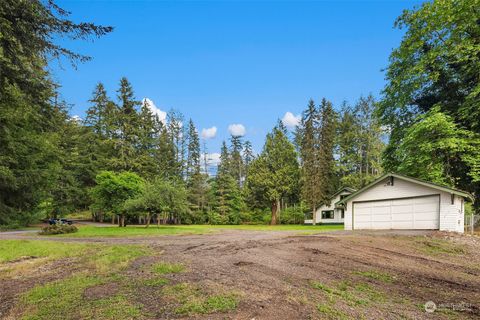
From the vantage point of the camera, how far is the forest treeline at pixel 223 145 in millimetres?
7938

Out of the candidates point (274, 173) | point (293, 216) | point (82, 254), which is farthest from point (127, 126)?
point (82, 254)

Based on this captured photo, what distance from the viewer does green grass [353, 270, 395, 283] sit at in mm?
6345

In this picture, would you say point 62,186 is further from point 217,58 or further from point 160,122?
point 217,58

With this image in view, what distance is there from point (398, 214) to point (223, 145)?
4053 centimetres

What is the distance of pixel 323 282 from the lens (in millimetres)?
5691

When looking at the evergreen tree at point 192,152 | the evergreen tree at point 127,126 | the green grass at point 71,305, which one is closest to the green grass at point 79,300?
the green grass at point 71,305

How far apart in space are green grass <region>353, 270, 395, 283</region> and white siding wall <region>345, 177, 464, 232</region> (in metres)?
12.5

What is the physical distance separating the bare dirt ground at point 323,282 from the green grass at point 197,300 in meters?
0.14

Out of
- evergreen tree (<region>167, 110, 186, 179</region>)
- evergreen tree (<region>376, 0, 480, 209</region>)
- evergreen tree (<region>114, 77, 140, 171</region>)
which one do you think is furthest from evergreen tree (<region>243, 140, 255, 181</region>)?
evergreen tree (<region>376, 0, 480, 209</region>)

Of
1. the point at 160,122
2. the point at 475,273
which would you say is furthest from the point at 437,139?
the point at 160,122

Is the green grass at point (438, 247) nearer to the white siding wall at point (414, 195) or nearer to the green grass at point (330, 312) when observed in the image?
the white siding wall at point (414, 195)

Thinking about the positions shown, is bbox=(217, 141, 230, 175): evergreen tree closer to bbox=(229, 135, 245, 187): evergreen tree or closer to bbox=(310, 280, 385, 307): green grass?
bbox=(229, 135, 245, 187): evergreen tree

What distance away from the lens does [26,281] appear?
6.12m

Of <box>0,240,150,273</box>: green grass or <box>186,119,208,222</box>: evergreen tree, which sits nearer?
<box>0,240,150,273</box>: green grass
